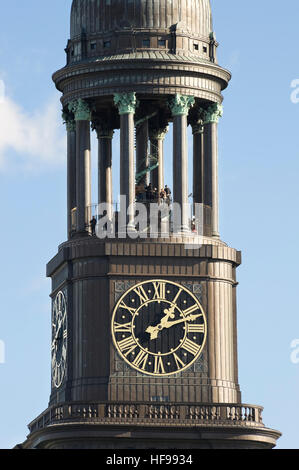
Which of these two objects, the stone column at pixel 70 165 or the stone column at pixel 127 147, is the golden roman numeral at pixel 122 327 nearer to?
the stone column at pixel 127 147

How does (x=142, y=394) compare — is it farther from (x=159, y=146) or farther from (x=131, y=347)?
(x=159, y=146)

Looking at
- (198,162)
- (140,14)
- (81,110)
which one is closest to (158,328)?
(198,162)

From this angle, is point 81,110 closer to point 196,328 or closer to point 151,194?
point 151,194

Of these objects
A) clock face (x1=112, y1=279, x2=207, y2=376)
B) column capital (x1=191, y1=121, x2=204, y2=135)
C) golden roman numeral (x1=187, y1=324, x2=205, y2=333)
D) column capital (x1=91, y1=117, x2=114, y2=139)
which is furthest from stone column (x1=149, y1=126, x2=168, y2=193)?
golden roman numeral (x1=187, y1=324, x2=205, y2=333)

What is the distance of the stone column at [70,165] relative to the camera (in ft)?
496

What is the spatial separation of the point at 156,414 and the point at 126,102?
13.9 metres

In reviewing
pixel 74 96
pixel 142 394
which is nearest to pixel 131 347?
pixel 142 394

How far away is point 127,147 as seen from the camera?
14825 centimetres

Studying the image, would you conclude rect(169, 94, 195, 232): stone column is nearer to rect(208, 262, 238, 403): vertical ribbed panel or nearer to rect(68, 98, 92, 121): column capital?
rect(208, 262, 238, 403): vertical ribbed panel

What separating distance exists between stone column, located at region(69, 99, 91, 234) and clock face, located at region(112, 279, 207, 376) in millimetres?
4304

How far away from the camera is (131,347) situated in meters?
147
